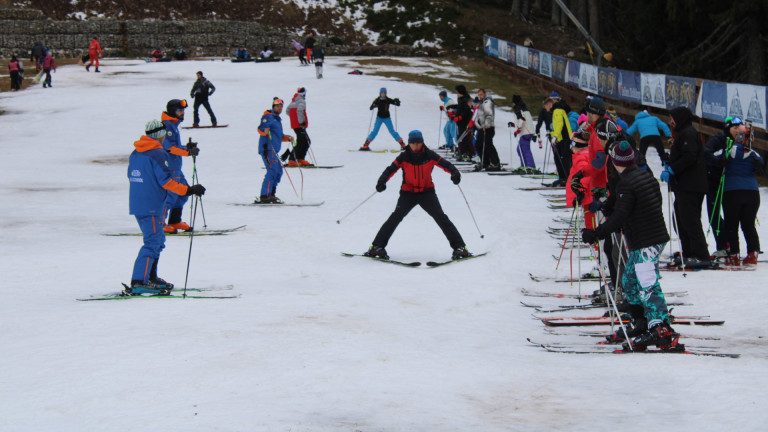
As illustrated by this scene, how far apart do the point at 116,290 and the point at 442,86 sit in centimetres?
A: 2754

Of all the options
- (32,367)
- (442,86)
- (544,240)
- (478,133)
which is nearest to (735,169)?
(544,240)

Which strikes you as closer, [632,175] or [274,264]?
[632,175]

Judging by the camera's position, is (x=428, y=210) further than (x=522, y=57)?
No

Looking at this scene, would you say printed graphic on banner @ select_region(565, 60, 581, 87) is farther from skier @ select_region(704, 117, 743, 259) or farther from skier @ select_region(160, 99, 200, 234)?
skier @ select_region(160, 99, 200, 234)

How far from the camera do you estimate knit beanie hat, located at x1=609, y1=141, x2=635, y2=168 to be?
22.8ft

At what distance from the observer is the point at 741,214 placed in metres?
10.4

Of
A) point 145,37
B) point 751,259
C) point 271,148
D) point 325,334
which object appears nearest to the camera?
point 325,334

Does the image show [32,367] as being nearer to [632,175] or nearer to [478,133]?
[632,175]

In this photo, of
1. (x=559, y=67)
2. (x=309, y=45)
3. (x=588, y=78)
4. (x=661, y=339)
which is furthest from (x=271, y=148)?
(x=309, y=45)

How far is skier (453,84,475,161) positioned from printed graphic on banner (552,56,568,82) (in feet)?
42.2

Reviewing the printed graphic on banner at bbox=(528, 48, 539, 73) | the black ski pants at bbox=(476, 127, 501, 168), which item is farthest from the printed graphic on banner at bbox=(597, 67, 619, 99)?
the printed graphic on banner at bbox=(528, 48, 539, 73)

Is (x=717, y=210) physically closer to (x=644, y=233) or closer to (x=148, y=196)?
(x=644, y=233)

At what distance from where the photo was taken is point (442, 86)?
35531 millimetres

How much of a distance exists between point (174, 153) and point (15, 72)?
909 inches
